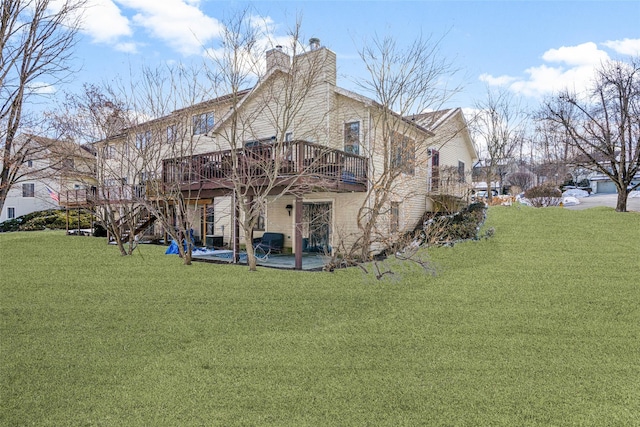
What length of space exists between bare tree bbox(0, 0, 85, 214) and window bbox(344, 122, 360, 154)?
8.50 m

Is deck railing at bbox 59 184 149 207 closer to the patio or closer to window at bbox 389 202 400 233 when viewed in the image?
the patio

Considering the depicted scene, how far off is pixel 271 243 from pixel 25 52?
955 cm

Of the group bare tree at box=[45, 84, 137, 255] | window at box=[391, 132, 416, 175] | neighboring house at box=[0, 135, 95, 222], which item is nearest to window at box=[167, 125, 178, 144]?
bare tree at box=[45, 84, 137, 255]

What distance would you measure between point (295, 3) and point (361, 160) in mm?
5240

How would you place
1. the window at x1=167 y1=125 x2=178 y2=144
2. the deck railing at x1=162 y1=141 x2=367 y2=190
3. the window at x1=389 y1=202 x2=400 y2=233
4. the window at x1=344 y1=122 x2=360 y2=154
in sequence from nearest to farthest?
the deck railing at x1=162 y1=141 x2=367 y2=190 < the window at x1=167 y1=125 x2=178 y2=144 < the window at x1=344 y1=122 x2=360 y2=154 < the window at x1=389 y1=202 x2=400 y2=233

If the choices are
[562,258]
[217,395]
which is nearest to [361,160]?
[562,258]

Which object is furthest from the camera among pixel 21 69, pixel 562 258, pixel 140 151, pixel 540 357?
pixel 140 151

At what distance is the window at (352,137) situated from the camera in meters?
13.1

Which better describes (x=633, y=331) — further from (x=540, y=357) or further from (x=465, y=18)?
(x=465, y=18)

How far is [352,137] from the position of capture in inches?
518

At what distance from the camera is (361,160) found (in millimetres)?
12719

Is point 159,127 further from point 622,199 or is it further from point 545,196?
point 545,196

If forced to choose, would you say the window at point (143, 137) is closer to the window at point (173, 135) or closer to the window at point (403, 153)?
the window at point (173, 135)

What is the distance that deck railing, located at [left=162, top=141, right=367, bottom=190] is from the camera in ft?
33.2
